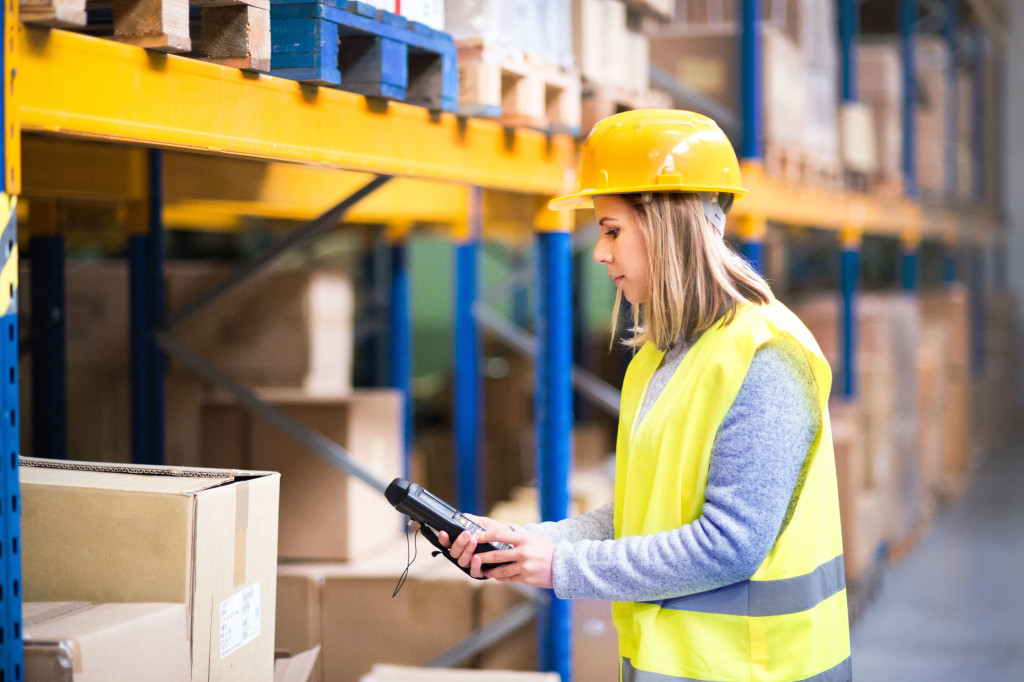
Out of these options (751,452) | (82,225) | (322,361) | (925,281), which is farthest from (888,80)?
(925,281)

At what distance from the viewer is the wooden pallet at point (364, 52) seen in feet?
7.72

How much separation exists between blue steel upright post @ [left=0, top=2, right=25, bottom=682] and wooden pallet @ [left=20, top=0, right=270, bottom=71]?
0.08m

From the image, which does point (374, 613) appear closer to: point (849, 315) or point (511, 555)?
point (511, 555)

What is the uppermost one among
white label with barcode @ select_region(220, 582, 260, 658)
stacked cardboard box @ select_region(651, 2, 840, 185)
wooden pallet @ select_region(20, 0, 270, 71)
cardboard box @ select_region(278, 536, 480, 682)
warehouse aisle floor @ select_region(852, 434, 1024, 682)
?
stacked cardboard box @ select_region(651, 2, 840, 185)

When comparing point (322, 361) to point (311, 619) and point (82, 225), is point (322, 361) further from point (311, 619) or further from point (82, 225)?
point (82, 225)

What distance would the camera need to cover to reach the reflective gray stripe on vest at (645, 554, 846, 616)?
197cm

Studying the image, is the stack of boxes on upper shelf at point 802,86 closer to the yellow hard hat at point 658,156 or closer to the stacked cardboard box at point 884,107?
the stacked cardboard box at point 884,107

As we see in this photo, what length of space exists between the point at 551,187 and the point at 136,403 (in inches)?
68.2

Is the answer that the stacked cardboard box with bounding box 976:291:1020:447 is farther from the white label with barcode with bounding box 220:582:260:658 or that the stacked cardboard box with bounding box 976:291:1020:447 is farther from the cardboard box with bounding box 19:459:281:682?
the cardboard box with bounding box 19:459:281:682

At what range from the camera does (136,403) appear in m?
3.98

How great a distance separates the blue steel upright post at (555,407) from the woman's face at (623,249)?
1468mm

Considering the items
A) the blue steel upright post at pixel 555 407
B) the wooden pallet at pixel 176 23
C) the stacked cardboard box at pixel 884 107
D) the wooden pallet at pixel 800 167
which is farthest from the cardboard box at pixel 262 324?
the stacked cardboard box at pixel 884 107

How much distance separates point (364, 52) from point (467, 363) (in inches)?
120

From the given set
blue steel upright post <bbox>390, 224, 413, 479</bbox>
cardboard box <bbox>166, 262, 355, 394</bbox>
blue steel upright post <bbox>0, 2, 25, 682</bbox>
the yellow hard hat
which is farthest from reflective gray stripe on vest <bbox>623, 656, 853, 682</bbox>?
blue steel upright post <bbox>390, 224, 413, 479</bbox>
